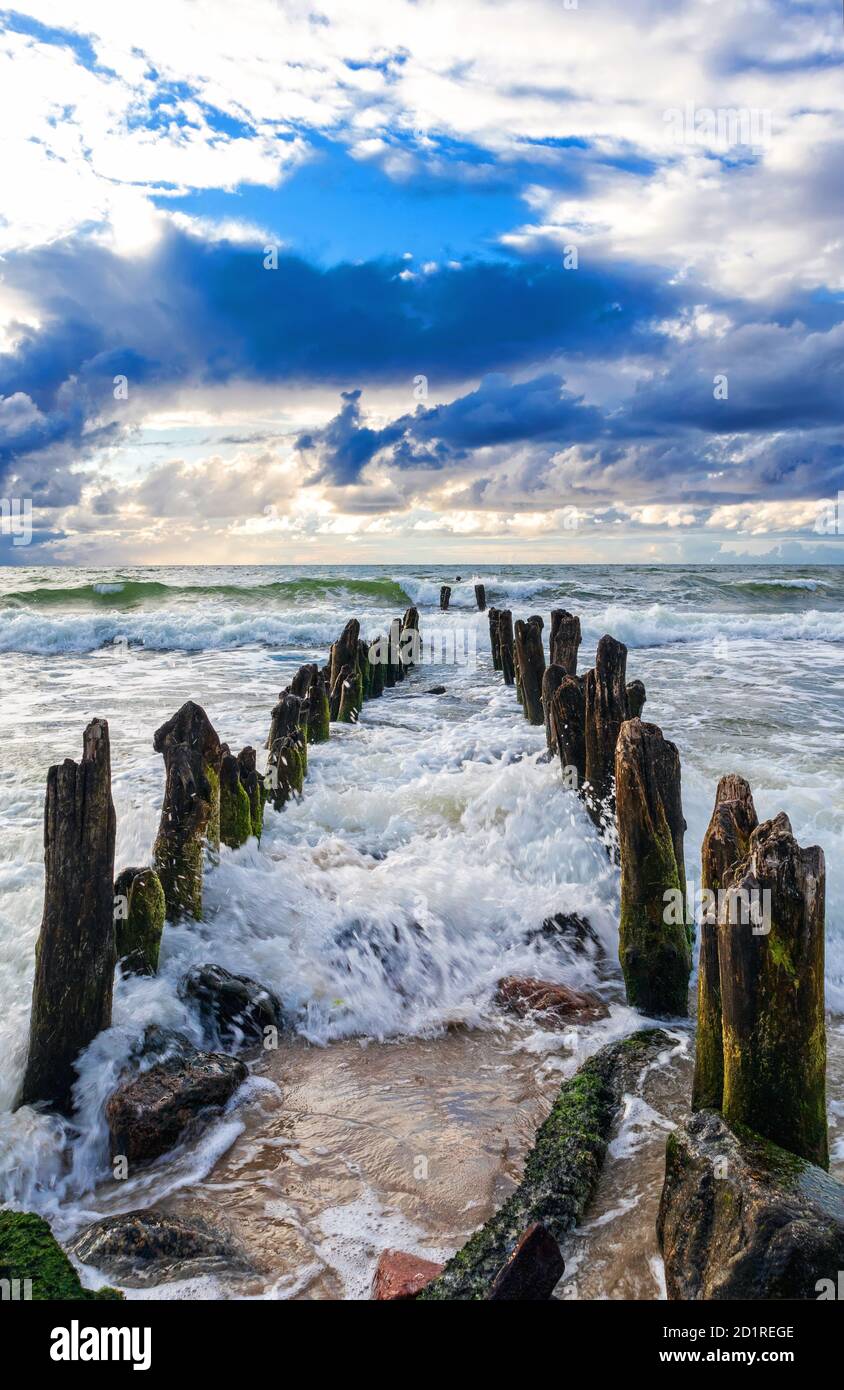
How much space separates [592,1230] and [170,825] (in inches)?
156

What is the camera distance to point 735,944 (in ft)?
10.6

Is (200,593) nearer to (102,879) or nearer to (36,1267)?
(102,879)

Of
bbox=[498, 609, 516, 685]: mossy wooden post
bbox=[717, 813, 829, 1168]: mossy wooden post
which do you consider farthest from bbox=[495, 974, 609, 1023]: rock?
bbox=[498, 609, 516, 685]: mossy wooden post

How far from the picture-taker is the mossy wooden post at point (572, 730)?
8.43 metres

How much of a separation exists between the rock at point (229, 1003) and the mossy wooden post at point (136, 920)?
1.04 feet

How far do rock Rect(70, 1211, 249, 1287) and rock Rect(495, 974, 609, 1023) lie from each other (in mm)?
2746

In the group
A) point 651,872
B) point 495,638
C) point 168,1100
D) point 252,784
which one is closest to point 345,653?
point 495,638

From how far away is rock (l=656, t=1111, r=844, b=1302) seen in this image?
2.67 m

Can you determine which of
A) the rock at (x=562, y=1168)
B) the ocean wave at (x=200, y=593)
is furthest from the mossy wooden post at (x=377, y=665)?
the ocean wave at (x=200, y=593)

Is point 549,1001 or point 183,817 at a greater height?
point 183,817

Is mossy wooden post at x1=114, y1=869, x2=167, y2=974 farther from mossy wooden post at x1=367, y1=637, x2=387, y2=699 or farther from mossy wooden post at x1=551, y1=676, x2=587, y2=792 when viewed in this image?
mossy wooden post at x1=367, y1=637, x2=387, y2=699

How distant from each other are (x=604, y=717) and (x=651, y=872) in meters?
2.31

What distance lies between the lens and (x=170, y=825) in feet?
20.1
